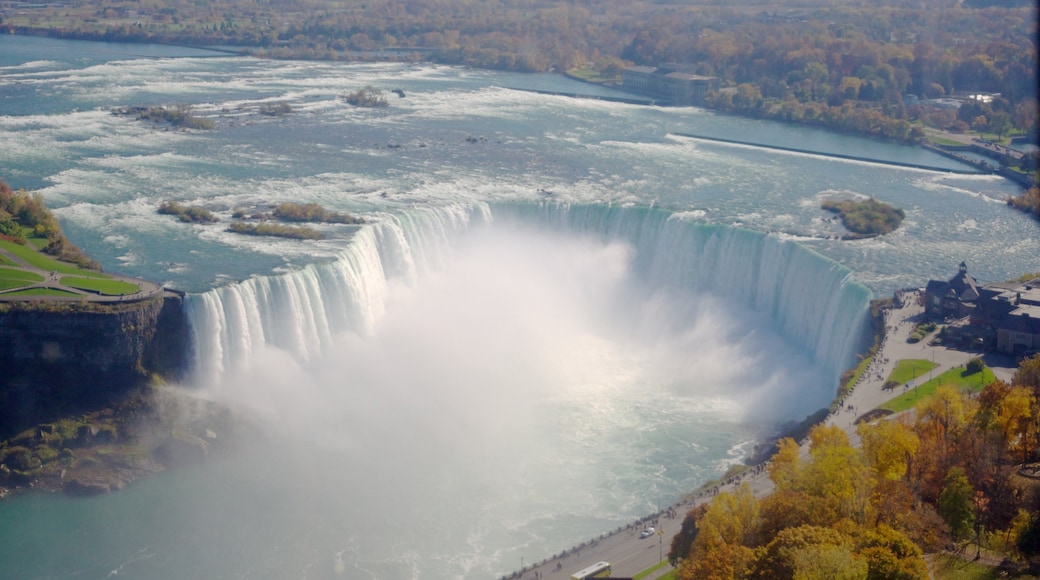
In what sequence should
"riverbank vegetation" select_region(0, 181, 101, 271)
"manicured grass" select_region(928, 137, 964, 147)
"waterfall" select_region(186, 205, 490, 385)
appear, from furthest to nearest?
"manicured grass" select_region(928, 137, 964, 147) < "riverbank vegetation" select_region(0, 181, 101, 271) < "waterfall" select_region(186, 205, 490, 385)

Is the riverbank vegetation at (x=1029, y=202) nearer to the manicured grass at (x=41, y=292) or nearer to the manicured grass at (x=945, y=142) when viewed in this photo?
the manicured grass at (x=945, y=142)

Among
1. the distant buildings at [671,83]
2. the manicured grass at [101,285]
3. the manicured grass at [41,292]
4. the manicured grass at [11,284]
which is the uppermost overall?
the distant buildings at [671,83]

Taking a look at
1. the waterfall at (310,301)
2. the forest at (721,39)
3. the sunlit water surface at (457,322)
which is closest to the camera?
the sunlit water surface at (457,322)

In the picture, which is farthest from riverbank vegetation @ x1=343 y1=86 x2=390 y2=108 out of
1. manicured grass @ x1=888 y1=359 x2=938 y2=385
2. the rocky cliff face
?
manicured grass @ x1=888 y1=359 x2=938 y2=385

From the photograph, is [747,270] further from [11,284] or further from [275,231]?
[11,284]

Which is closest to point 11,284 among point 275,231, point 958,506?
point 275,231

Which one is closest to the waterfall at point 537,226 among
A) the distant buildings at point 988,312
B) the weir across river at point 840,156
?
the distant buildings at point 988,312

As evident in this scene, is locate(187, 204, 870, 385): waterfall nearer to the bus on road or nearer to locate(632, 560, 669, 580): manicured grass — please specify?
locate(632, 560, 669, 580): manicured grass

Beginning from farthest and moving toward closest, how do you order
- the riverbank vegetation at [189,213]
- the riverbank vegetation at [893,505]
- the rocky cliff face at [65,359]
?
Result: 1. the riverbank vegetation at [189,213]
2. the rocky cliff face at [65,359]
3. the riverbank vegetation at [893,505]
